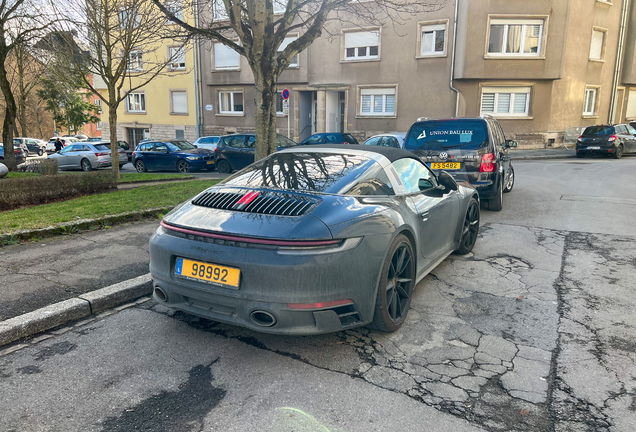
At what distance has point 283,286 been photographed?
2889mm

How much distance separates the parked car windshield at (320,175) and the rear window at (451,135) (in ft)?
14.5

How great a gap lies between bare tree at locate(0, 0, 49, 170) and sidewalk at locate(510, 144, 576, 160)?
19.1 metres

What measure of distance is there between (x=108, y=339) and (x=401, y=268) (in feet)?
7.66

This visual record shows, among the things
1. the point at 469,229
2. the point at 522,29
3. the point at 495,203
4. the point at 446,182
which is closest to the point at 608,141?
the point at 522,29

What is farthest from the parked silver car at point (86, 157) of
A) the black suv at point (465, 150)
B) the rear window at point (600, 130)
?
the rear window at point (600, 130)

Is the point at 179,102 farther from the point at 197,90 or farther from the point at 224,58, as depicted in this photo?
the point at 224,58

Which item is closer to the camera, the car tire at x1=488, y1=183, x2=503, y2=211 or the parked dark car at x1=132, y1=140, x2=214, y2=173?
the car tire at x1=488, y1=183, x2=503, y2=211

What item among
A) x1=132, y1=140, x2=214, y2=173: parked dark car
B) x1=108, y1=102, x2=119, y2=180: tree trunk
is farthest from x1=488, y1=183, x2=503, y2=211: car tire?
x1=132, y1=140, x2=214, y2=173: parked dark car

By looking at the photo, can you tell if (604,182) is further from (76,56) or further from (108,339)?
(76,56)

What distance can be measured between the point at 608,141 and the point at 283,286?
21325 mm

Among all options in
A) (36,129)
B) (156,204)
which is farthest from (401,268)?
(36,129)

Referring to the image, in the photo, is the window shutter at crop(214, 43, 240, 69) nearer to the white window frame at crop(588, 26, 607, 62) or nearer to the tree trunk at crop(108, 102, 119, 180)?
the tree trunk at crop(108, 102, 119, 180)

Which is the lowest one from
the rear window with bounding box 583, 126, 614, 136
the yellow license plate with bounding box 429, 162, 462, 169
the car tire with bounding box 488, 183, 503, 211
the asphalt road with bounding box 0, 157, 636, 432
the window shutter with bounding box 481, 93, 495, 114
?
the asphalt road with bounding box 0, 157, 636, 432

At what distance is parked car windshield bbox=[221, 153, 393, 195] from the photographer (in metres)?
3.53
